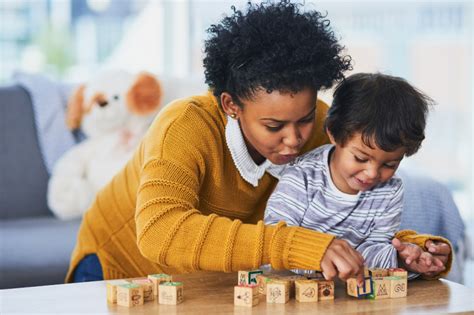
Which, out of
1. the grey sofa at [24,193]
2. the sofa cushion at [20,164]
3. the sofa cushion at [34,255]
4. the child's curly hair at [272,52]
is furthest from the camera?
the sofa cushion at [20,164]

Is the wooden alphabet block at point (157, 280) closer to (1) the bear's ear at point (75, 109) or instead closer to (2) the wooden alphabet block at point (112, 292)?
(2) the wooden alphabet block at point (112, 292)

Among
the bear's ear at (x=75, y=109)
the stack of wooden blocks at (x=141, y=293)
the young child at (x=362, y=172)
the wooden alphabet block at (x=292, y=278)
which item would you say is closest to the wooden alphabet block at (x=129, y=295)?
the stack of wooden blocks at (x=141, y=293)

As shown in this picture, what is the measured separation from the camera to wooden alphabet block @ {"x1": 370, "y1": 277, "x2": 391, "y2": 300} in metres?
1.28

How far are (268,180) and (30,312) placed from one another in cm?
65

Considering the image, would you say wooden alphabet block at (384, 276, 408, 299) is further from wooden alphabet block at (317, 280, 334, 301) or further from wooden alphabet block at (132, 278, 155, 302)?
wooden alphabet block at (132, 278, 155, 302)

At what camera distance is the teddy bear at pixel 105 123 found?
270cm

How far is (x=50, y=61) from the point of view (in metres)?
3.54

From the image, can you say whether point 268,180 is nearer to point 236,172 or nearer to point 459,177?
point 236,172

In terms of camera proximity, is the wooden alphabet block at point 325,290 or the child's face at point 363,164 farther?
the child's face at point 363,164

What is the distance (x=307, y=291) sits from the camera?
4.11 feet

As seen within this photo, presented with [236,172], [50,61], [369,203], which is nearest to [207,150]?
Result: [236,172]

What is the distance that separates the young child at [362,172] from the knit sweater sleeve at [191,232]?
209 millimetres

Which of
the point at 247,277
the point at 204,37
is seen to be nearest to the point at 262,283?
the point at 247,277

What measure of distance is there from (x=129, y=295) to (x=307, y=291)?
0.28 m
